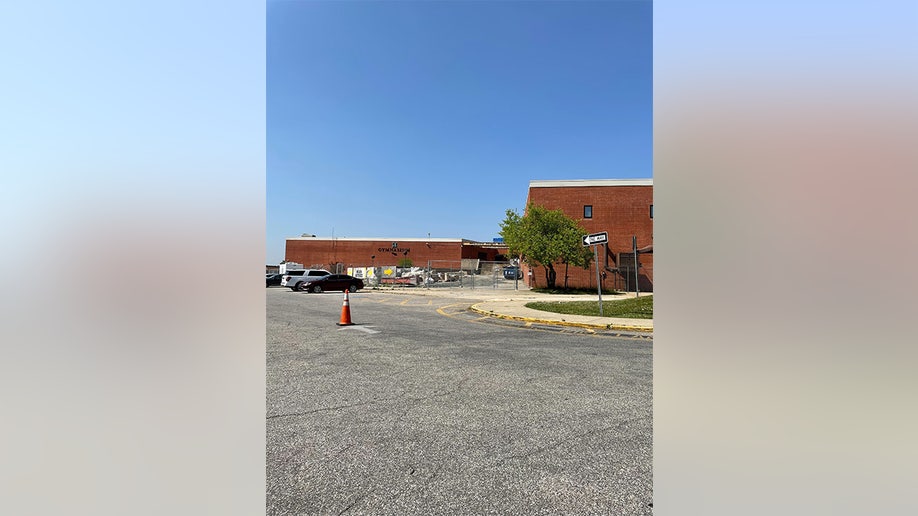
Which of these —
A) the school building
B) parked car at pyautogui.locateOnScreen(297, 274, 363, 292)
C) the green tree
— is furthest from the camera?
the school building

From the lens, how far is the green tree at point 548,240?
24.8 meters

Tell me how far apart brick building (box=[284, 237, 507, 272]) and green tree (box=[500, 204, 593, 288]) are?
34.5 meters

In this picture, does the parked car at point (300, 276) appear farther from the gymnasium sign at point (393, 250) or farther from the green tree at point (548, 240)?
the gymnasium sign at point (393, 250)

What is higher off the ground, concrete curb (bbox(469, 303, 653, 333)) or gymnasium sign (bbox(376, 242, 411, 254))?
gymnasium sign (bbox(376, 242, 411, 254))

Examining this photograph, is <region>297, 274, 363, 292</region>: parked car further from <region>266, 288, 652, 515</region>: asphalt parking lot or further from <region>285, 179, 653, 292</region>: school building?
<region>266, 288, 652, 515</region>: asphalt parking lot

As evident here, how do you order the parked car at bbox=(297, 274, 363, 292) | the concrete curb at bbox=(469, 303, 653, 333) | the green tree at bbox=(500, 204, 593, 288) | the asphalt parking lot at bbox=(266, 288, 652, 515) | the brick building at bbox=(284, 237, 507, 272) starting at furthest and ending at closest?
the brick building at bbox=(284, 237, 507, 272) → the green tree at bbox=(500, 204, 593, 288) → the parked car at bbox=(297, 274, 363, 292) → the concrete curb at bbox=(469, 303, 653, 333) → the asphalt parking lot at bbox=(266, 288, 652, 515)

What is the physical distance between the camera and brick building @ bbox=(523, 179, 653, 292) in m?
27.0

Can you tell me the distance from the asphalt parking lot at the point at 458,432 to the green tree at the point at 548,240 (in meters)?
19.4

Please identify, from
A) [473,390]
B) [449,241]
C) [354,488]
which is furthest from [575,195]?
[449,241]

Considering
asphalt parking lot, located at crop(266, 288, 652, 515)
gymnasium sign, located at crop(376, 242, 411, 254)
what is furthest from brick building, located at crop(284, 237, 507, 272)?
asphalt parking lot, located at crop(266, 288, 652, 515)
